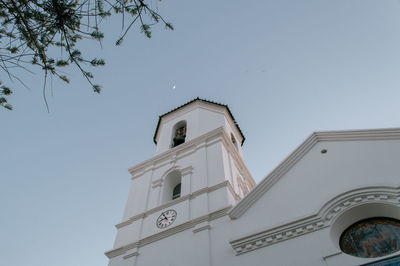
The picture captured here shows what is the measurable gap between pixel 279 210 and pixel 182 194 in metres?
4.34

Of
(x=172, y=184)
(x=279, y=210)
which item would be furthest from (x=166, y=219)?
(x=279, y=210)

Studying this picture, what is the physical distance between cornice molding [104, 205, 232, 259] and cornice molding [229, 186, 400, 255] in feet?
6.22

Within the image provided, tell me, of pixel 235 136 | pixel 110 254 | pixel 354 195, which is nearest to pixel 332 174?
pixel 354 195

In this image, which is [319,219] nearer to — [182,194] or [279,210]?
[279,210]

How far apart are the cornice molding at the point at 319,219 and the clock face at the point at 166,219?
3.39 m

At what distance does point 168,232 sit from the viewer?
38.7 feet

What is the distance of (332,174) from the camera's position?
34.0ft

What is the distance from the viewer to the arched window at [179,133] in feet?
60.3

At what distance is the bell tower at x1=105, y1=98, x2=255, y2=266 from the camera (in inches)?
A: 444

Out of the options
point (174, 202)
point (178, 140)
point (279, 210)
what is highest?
point (178, 140)

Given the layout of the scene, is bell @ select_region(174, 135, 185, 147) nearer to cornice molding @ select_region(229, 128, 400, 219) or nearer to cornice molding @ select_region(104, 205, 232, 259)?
cornice molding @ select_region(104, 205, 232, 259)

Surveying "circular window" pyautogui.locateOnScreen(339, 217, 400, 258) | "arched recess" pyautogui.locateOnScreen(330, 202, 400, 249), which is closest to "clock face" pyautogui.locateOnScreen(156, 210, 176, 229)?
"arched recess" pyautogui.locateOnScreen(330, 202, 400, 249)

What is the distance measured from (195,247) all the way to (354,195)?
4.49m

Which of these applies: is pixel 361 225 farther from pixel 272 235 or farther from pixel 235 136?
pixel 235 136
